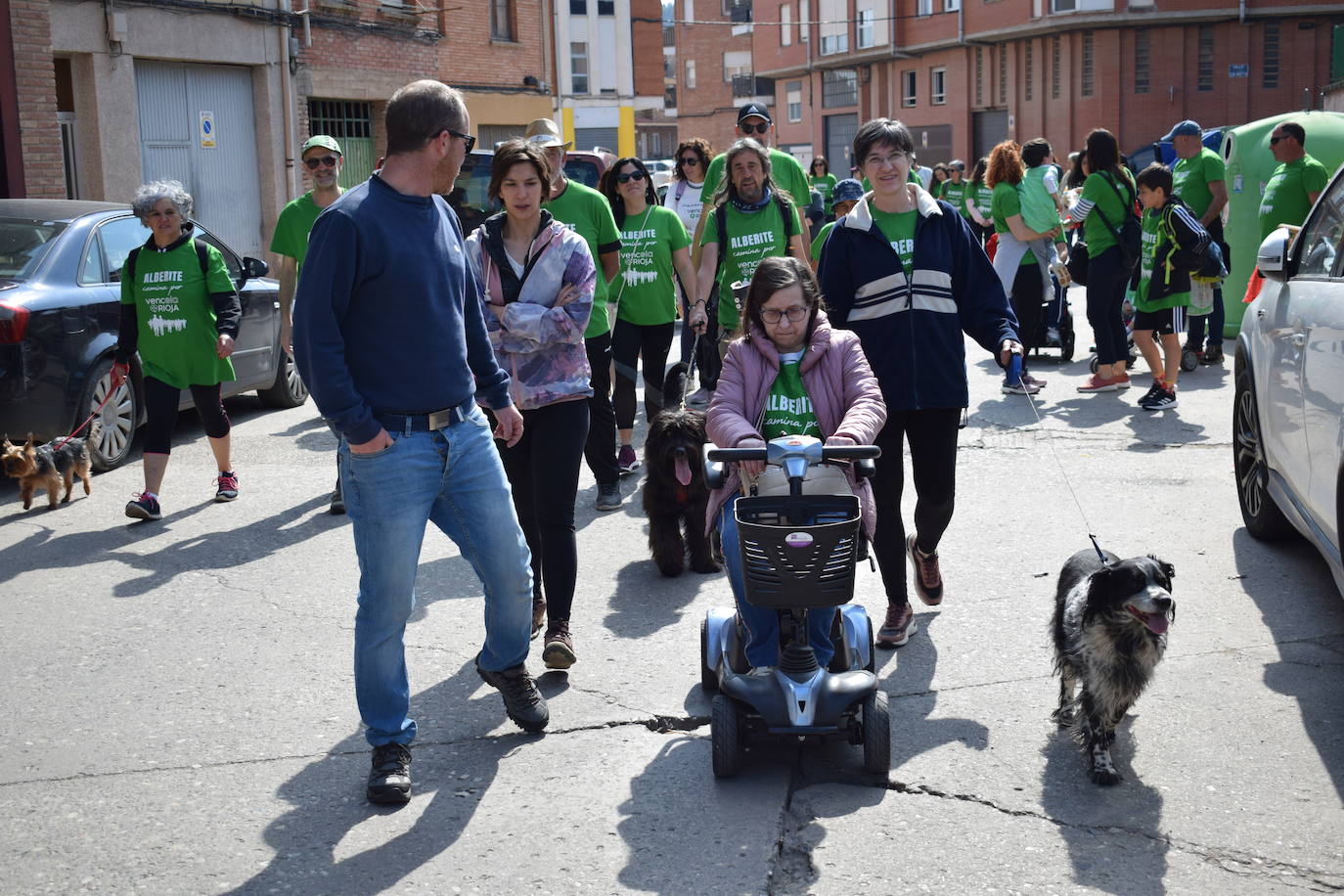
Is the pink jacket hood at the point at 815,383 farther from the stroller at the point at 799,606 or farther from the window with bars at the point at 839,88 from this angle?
the window with bars at the point at 839,88

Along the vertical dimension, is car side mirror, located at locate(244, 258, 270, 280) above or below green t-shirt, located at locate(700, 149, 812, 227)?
below

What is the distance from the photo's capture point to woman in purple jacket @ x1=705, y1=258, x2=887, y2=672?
4613mm

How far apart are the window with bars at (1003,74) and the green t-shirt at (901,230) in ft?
168

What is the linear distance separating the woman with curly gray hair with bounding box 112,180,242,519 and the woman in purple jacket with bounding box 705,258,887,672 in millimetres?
A: 4475

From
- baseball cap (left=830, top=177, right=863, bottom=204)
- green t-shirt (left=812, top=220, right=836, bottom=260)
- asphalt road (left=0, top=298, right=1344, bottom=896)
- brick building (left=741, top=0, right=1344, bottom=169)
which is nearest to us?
asphalt road (left=0, top=298, right=1344, bottom=896)

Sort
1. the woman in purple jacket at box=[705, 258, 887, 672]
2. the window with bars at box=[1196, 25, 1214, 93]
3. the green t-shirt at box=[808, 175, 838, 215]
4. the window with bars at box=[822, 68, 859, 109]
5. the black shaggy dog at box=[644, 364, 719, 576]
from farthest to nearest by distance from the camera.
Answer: the window with bars at box=[822, 68, 859, 109] < the window with bars at box=[1196, 25, 1214, 93] < the green t-shirt at box=[808, 175, 838, 215] < the black shaggy dog at box=[644, 364, 719, 576] < the woman in purple jacket at box=[705, 258, 887, 672]

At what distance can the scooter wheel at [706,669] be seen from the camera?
4.89 meters

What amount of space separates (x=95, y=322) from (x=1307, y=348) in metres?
7.25

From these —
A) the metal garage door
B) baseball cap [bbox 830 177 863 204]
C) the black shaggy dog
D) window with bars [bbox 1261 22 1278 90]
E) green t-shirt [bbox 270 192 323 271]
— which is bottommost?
the black shaggy dog

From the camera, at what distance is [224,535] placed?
7.81 m

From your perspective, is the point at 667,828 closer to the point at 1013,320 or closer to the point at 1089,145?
the point at 1013,320

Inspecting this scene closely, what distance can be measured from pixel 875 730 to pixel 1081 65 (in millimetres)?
49690

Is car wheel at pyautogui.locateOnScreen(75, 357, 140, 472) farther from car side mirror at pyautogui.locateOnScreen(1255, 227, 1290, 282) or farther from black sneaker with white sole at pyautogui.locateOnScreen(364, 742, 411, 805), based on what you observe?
car side mirror at pyautogui.locateOnScreen(1255, 227, 1290, 282)

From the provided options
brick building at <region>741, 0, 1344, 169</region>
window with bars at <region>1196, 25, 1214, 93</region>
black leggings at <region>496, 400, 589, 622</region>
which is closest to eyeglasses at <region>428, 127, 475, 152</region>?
black leggings at <region>496, 400, 589, 622</region>
